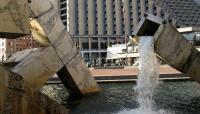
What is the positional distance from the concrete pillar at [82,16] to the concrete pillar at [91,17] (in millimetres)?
1872

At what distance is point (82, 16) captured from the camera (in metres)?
128

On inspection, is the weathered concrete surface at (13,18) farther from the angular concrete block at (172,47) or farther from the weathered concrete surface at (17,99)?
the angular concrete block at (172,47)

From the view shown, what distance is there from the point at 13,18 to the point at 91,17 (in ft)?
395

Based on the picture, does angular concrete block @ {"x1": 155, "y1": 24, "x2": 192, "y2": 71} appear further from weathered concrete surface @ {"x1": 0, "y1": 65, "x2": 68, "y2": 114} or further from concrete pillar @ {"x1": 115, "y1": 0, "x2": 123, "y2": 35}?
concrete pillar @ {"x1": 115, "y1": 0, "x2": 123, "y2": 35}

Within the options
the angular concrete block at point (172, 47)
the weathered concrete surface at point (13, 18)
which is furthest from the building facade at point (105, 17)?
the weathered concrete surface at point (13, 18)

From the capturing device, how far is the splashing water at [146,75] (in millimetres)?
14500

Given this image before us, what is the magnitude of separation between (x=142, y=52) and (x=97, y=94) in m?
5.35

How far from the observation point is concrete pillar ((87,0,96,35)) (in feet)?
417

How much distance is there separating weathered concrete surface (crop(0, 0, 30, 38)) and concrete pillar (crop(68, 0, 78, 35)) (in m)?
118

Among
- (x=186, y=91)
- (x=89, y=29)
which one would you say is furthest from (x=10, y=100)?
(x=89, y=29)

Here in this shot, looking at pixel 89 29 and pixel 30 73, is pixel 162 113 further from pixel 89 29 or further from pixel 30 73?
pixel 89 29

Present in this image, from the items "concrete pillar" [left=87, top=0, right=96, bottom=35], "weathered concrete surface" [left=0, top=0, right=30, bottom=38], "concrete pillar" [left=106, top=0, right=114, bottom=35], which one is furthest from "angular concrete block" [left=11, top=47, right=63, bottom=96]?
A: "concrete pillar" [left=106, top=0, right=114, bottom=35]

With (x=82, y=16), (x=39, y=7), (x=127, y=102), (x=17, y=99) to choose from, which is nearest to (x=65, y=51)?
(x=39, y=7)

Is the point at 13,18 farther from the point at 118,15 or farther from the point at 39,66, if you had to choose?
the point at 118,15
